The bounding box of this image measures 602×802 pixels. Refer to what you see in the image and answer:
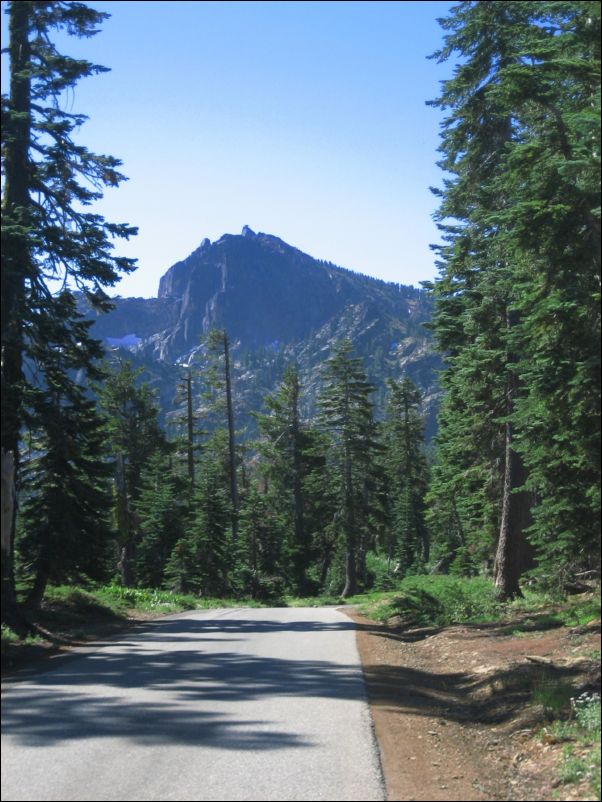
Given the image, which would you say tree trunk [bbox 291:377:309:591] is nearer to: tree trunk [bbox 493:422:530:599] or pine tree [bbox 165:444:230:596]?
pine tree [bbox 165:444:230:596]

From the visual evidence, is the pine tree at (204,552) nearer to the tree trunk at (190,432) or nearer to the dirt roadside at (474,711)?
the tree trunk at (190,432)

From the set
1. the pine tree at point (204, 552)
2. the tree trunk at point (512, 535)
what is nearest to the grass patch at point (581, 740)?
the tree trunk at point (512, 535)

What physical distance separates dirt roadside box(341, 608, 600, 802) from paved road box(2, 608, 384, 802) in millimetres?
389

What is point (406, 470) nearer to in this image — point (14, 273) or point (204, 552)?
point (204, 552)

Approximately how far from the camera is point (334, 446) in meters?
42.0

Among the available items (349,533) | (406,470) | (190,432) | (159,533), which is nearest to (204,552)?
(159,533)

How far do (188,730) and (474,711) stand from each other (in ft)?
12.7

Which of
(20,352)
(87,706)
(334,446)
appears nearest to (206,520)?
(334,446)

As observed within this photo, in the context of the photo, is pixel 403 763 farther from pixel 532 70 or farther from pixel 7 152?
pixel 7 152

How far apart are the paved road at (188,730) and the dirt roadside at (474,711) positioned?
389mm

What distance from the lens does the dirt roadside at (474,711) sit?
6.34m

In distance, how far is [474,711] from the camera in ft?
29.5

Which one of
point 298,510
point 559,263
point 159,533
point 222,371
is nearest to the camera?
point 559,263

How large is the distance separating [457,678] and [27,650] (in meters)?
6.88
